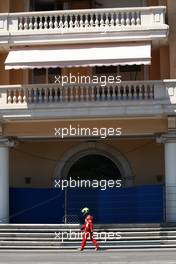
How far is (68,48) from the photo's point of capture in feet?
79.4

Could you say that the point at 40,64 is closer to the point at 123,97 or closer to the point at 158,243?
the point at 123,97

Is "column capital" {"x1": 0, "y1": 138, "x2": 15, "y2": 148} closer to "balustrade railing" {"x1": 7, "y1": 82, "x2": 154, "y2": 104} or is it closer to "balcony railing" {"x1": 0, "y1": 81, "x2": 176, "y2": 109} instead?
"balcony railing" {"x1": 0, "y1": 81, "x2": 176, "y2": 109}

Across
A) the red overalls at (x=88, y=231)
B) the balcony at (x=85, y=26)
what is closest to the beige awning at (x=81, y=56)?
the balcony at (x=85, y=26)

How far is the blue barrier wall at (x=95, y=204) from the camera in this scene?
961 inches

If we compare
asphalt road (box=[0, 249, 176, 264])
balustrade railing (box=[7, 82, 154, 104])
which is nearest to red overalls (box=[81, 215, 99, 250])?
asphalt road (box=[0, 249, 176, 264])

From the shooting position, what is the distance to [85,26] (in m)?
24.6

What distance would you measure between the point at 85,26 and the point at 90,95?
2.81 meters

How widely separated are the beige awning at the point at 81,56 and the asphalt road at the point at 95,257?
263 inches

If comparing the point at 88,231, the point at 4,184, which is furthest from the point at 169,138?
the point at 4,184

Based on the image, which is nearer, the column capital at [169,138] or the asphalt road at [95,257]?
the asphalt road at [95,257]

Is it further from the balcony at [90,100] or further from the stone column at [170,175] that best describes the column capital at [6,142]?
the stone column at [170,175]

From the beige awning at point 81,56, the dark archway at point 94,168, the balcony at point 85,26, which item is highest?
the balcony at point 85,26

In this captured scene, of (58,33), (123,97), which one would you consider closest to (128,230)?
(123,97)

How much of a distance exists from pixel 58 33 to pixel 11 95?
2.91 metres
